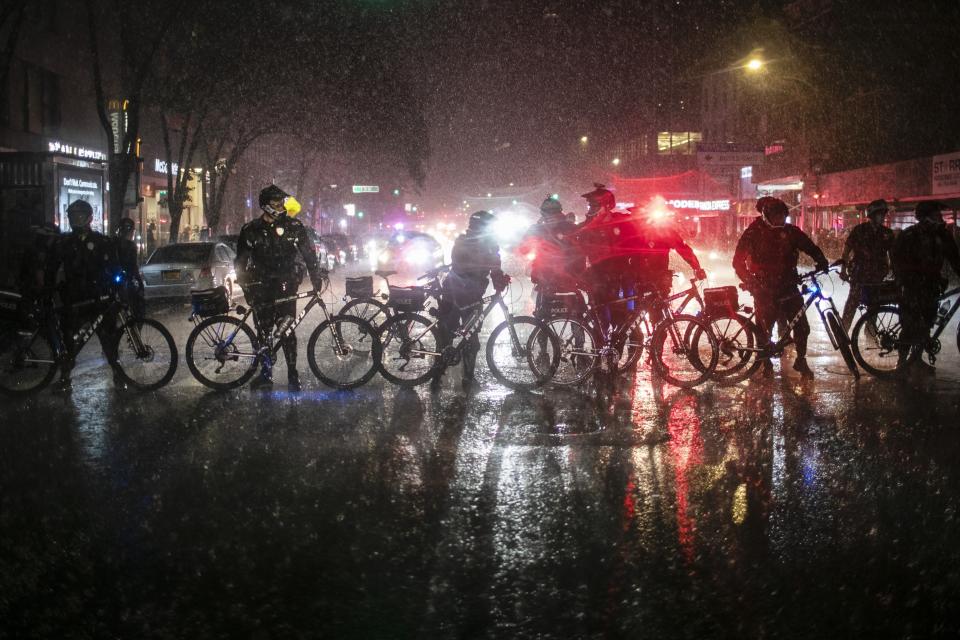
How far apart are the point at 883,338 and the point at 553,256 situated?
136 inches

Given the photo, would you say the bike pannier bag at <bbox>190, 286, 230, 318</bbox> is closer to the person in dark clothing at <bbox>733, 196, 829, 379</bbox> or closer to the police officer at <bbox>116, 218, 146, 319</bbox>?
the police officer at <bbox>116, 218, 146, 319</bbox>

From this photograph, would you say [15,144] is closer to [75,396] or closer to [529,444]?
[75,396]

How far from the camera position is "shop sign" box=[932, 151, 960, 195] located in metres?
25.5

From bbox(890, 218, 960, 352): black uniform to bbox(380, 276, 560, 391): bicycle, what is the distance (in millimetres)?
3761

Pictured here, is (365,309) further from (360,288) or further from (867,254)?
(867,254)

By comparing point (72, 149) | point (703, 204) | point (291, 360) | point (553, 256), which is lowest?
point (291, 360)

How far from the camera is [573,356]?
29.6 feet

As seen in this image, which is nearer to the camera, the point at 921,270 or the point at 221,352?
the point at 221,352

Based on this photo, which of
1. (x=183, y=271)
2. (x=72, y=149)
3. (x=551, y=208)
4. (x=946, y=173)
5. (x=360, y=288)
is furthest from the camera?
(x=72, y=149)

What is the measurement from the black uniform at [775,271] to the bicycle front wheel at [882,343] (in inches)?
24.7

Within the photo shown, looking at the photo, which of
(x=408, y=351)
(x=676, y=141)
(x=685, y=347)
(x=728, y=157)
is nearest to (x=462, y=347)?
(x=408, y=351)

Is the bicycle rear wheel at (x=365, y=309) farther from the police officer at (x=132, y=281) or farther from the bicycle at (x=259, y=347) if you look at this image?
the police officer at (x=132, y=281)

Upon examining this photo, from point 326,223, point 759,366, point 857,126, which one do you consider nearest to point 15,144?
point 759,366

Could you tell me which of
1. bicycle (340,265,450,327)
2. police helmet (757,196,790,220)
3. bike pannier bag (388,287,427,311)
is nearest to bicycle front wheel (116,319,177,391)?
bicycle (340,265,450,327)
